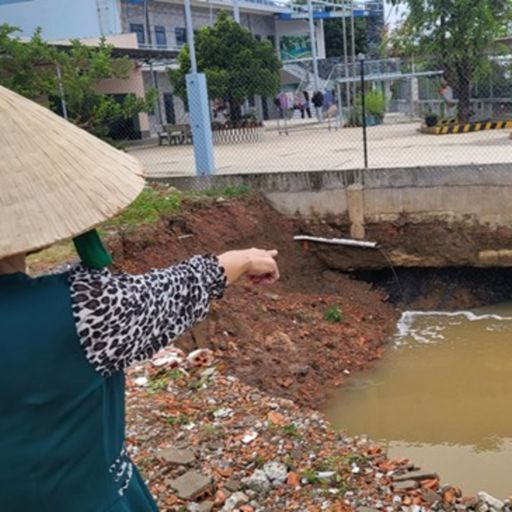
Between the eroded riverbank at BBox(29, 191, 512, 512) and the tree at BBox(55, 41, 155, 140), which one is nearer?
the eroded riverbank at BBox(29, 191, 512, 512)

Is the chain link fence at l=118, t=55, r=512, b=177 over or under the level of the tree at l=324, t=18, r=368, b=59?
under

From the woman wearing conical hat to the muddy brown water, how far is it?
4252 millimetres

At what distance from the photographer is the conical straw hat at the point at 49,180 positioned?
1.24 meters

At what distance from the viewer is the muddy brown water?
5.56 m

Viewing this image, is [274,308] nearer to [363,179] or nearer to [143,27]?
[363,179]

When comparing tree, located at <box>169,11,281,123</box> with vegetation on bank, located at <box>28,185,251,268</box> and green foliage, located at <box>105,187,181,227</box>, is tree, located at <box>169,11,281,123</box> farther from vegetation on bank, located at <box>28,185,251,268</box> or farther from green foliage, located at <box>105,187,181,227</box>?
green foliage, located at <box>105,187,181,227</box>

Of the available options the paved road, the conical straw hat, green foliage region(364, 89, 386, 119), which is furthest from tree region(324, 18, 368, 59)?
the conical straw hat

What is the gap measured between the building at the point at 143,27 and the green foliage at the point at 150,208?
10002 mm

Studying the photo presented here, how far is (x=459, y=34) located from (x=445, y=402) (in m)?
13.2

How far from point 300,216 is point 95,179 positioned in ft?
29.4

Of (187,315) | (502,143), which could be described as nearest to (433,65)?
(502,143)

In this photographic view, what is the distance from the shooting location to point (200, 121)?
36.2ft

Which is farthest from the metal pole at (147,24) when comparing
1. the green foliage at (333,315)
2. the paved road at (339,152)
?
the green foliage at (333,315)

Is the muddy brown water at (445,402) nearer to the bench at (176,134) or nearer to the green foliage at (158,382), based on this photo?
the green foliage at (158,382)
